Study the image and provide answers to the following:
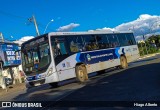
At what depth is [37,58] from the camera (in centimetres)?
1992

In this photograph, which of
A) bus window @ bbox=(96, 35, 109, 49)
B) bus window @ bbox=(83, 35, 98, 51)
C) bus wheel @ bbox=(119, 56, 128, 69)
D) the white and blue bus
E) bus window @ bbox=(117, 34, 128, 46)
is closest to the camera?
the white and blue bus

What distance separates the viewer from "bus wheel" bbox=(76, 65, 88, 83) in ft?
70.4

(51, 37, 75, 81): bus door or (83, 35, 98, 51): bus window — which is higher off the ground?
(83, 35, 98, 51): bus window

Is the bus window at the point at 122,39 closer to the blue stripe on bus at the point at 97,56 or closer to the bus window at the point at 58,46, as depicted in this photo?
the blue stripe on bus at the point at 97,56

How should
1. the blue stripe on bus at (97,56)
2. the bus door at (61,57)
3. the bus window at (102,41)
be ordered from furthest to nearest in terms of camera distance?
the bus window at (102,41) < the blue stripe on bus at (97,56) < the bus door at (61,57)

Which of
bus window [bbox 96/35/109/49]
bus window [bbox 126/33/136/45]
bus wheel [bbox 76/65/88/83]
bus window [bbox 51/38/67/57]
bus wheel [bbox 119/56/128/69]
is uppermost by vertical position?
bus window [bbox 126/33/136/45]

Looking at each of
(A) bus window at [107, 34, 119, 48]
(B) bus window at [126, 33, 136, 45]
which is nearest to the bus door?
(A) bus window at [107, 34, 119, 48]

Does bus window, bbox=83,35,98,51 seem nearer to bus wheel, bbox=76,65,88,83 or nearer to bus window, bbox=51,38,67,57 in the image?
bus wheel, bbox=76,65,88,83

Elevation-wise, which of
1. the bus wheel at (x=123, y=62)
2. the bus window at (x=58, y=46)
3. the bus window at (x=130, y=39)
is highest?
the bus window at (x=130, y=39)

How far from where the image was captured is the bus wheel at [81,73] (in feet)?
70.4

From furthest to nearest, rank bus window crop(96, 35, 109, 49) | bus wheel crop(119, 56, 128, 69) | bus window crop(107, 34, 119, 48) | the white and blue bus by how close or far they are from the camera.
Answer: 1. bus wheel crop(119, 56, 128, 69)
2. bus window crop(107, 34, 119, 48)
3. bus window crop(96, 35, 109, 49)
4. the white and blue bus

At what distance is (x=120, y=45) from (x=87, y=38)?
18.8ft

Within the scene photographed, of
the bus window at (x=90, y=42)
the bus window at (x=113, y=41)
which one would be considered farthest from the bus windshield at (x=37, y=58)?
the bus window at (x=113, y=41)

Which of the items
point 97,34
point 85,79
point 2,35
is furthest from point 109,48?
point 2,35
